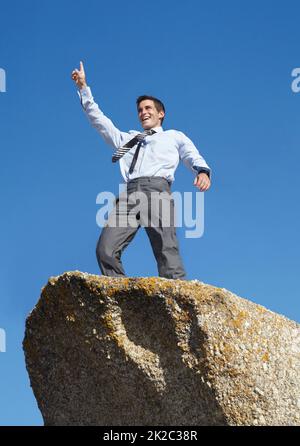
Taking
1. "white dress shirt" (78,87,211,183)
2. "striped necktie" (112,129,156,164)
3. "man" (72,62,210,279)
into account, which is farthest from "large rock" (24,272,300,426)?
"striped necktie" (112,129,156,164)

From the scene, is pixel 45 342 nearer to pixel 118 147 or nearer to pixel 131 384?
pixel 131 384

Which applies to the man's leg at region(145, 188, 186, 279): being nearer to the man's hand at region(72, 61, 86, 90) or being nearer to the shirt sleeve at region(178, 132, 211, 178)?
the shirt sleeve at region(178, 132, 211, 178)

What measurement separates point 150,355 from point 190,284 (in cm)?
72

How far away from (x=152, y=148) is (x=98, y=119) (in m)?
0.74

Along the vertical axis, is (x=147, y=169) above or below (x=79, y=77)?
below

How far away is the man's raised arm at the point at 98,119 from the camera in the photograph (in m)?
7.18

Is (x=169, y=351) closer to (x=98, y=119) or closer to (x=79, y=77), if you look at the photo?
(x=98, y=119)

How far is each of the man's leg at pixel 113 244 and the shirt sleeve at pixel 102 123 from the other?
2.98 feet

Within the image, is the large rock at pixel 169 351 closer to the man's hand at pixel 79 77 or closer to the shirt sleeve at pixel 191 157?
the shirt sleeve at pixel 191 157

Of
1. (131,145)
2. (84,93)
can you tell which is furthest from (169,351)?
(84,93)

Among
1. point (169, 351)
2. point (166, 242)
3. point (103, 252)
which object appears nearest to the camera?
point (169, 351)

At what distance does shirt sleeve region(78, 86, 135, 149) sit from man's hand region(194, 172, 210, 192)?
102 cm

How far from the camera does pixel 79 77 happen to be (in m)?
7.15

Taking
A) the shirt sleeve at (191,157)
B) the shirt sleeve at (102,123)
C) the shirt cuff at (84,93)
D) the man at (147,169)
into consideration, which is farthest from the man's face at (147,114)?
the shirt cuff at (84,93)
